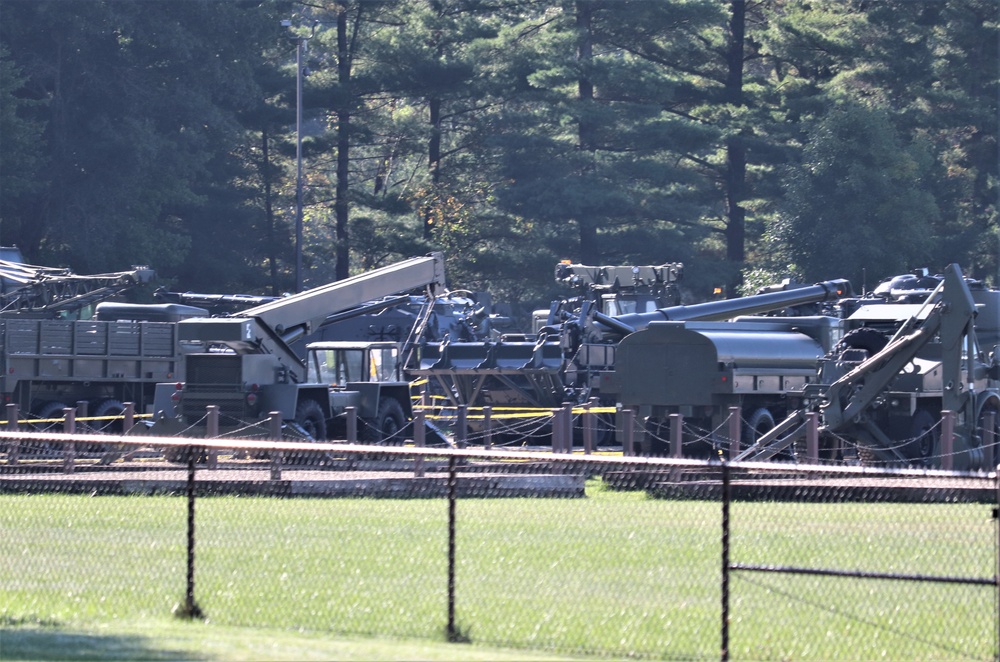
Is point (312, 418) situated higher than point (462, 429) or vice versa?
point (312, 418)

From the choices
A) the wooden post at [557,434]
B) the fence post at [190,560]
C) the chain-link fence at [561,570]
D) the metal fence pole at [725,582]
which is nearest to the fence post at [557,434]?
the wooden post at [557,434]

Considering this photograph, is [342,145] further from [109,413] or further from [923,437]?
[923,437]

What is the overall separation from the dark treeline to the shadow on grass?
43.4 meters

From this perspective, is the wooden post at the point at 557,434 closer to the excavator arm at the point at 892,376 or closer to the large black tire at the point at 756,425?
the excavator arm at the point at 892,376

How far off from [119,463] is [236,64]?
1522 inches

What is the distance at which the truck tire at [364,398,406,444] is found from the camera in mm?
26000

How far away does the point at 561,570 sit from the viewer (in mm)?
10406

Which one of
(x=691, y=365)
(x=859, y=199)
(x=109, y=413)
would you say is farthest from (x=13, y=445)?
(x=859, y=199)

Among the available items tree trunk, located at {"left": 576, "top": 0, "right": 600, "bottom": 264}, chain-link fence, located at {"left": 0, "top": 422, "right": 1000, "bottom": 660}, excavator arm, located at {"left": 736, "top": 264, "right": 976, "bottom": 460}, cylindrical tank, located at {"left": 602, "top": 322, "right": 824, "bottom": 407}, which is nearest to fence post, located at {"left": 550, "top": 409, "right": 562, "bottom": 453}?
cylindrical tank, located at {"left": 602, "top": 322, "right": 824, "bottom": 407}

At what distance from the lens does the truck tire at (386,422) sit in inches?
1024

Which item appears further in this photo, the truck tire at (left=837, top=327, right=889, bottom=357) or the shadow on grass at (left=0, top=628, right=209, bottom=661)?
the truck tire at (left=837, top=327, right=889, bottom=357)

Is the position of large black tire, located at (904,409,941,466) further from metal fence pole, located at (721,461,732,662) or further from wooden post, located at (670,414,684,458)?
metal fence pole, located at (721,461,732,662)

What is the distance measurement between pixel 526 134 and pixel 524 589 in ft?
157

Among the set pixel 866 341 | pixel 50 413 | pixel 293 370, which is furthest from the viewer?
pixel 50 413
